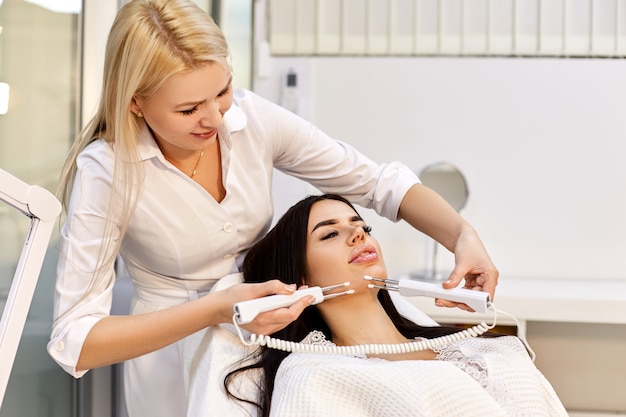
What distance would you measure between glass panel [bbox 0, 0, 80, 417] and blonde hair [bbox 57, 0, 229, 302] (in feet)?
0.51

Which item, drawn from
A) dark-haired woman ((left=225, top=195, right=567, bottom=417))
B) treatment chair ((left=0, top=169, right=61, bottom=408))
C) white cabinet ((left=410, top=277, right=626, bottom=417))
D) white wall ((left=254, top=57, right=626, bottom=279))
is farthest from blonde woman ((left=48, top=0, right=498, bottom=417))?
white wall ((left=254, top=57, right=626, bottom=279))

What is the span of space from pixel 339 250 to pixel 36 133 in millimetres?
697

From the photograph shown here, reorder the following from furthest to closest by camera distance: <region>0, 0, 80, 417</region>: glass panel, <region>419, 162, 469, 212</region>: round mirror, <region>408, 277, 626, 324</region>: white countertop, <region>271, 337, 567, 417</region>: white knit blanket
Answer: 1. <region>419, 162, 469, 212</region>: round mirror
2. <region>408, 277, 626, 324</region>: white countertop
3. <region>0, 0, 80, 417</region>: glass panel
4. <region>271, 337, 567, 417</region>: white knit blanket

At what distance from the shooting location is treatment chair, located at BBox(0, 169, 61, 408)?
0.85 meters

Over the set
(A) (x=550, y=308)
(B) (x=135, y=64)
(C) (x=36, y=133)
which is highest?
(B) (x=135, y=64)

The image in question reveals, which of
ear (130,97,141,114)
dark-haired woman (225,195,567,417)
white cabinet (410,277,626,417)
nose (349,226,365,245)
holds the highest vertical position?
ear (130,97,141,114)

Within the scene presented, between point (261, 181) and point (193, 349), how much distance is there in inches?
15.1

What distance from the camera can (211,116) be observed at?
1346 millimetres

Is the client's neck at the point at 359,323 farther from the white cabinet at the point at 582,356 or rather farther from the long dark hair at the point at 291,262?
the white cabinet at the point at 582,356

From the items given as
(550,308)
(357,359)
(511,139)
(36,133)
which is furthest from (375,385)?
(511,139)

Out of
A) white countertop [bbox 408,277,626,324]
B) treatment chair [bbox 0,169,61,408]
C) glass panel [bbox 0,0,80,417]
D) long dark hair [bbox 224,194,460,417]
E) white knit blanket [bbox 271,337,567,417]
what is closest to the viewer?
treatment chair [bbox 0,169,61,408]

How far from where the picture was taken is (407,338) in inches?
65.7

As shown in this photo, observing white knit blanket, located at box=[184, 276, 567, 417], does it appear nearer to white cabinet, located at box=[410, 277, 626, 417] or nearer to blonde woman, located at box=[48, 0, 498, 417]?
blonde woman, located at box=[48, 0, 498, 417]

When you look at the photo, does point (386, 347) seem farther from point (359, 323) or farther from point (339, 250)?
point (339, 250)
